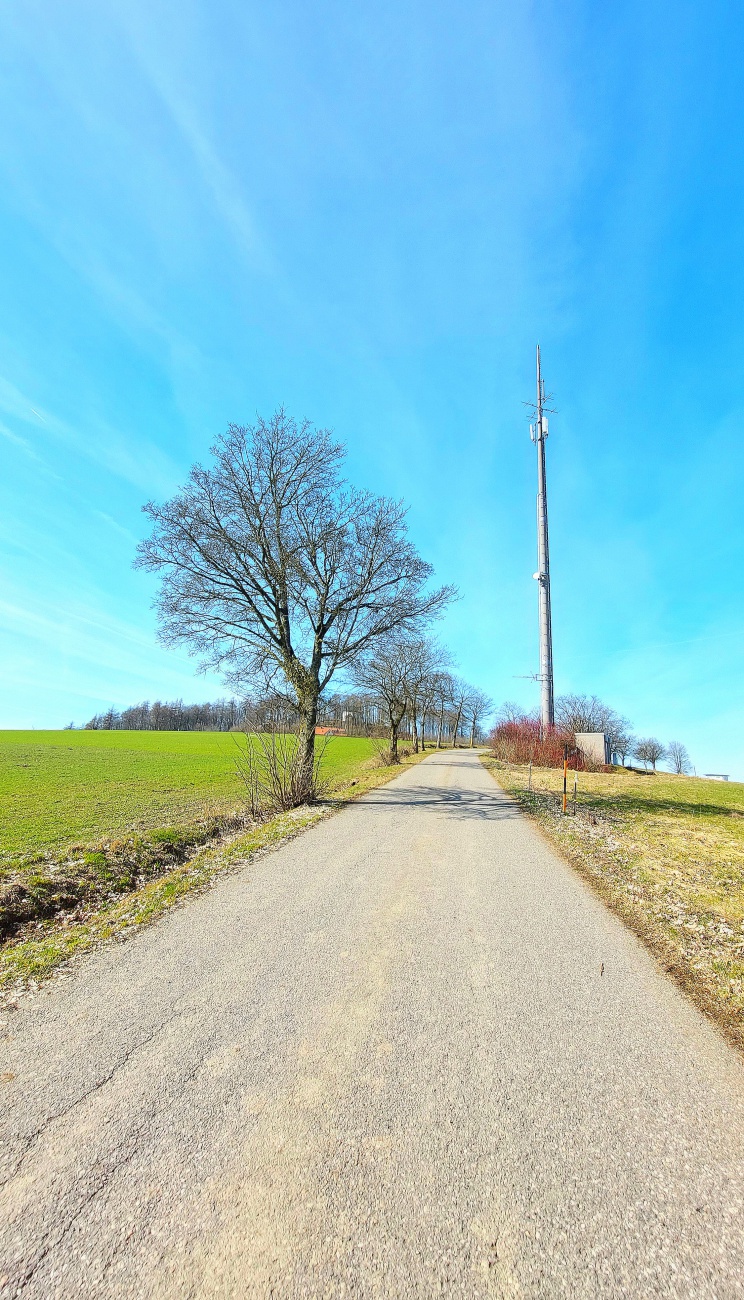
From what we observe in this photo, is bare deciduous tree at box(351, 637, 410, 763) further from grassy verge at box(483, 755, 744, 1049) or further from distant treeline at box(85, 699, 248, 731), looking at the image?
distant treeline at box(85, 699, 248, 731)

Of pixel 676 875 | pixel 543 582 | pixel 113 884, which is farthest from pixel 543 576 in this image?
pixel 113 884

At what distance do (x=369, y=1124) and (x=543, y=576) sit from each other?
27073mm

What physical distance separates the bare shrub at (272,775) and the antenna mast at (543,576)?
17829 millimetres

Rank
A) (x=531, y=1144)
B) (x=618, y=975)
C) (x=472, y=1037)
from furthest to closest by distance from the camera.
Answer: (x=618, y=975), (x=472, y=1037), (x=531, y=1144)

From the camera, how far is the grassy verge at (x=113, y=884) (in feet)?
14.4

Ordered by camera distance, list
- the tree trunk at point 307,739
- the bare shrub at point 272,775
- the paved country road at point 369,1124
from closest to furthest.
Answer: the paved country road at point 369,1124 < the bare shrub at point 272,775 < the tree trunk at point 307,739

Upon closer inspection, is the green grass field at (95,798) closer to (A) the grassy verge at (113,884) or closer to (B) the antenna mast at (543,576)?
(A) the grassy verge at (113,884)

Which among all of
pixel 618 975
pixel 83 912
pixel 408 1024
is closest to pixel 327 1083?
pixel 408 1024

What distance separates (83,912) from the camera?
5.77 m

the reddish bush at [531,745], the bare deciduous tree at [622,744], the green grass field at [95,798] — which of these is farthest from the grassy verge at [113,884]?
the bare deciduous tree at [622,744]

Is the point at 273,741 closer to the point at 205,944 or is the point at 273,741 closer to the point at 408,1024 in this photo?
the point at 205,944

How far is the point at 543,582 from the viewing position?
27109mm

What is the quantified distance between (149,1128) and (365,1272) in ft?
3.94

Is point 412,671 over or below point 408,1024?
over
